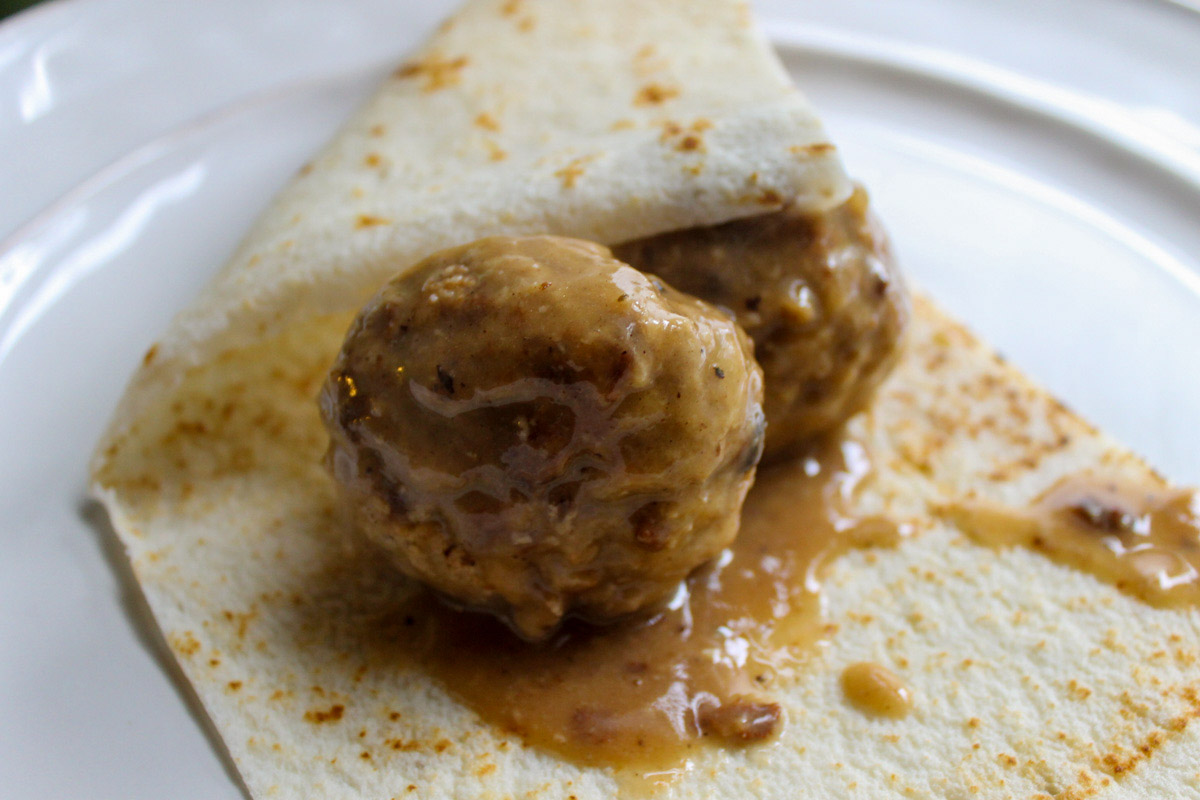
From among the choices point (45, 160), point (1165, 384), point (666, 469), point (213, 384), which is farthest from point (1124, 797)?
point (45, 160)

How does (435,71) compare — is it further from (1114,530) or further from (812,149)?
(1114,530)

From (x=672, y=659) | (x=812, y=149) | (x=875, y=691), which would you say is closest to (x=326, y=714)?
(x=672, y=659)

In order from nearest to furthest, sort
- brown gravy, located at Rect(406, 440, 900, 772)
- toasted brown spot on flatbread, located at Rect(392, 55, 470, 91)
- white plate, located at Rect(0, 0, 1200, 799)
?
1. brown gravy, located at Rect(406, 440, 900, 772)
2. white plate, located at Rect(0, 0, 1200, 799)
3. toasted brown spot on flatbread, located at Rect(392, 55, 470, 91)

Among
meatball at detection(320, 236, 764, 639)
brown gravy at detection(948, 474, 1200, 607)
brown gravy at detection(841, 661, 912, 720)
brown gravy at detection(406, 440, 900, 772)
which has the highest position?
meatball at detection(320, 236, 764, 639)

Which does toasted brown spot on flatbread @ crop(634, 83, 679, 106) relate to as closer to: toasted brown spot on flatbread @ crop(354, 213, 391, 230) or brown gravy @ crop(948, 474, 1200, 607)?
toasted brown spot on flatbread @ crop(354, 213, 391, 230)

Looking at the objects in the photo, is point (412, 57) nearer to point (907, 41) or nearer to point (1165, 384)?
point (907, 41)

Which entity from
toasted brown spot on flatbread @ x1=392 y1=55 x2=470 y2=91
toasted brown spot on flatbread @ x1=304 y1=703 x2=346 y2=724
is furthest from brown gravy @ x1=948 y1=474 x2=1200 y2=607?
toasted brown spot on flatbread @ x1=392 y1=55 x2=470 y2=91

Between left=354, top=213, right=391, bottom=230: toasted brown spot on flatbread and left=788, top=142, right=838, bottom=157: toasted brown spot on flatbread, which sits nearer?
left=788, top=142, right=838, bottom=157: toasted brown spot on flatbread
